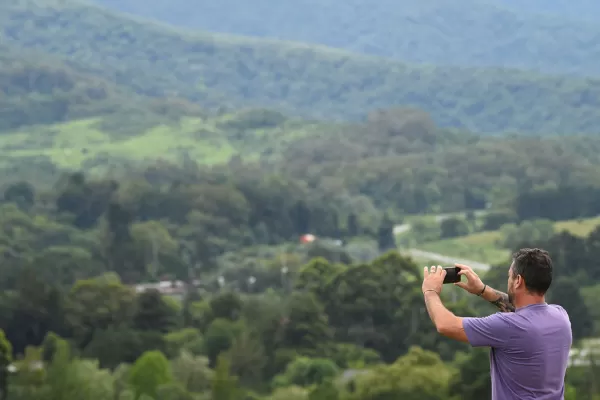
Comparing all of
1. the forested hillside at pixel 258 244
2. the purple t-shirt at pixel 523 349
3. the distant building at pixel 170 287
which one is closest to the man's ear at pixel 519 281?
the purple t-shirt at pixel 523 349

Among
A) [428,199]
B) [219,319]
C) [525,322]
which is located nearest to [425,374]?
[219,319]

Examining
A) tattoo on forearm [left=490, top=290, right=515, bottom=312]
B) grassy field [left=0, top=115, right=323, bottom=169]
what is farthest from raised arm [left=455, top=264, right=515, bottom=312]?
grassy field [left=0, top=115, right=323, bottom=169]

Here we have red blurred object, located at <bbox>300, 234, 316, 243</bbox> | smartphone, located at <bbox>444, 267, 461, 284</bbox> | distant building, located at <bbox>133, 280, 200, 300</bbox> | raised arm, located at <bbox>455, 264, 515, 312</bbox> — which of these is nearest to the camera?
smartphone, located at <bbox>444, 267, 461, 284</bbox>

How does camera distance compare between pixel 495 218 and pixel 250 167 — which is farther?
pixel 250 167

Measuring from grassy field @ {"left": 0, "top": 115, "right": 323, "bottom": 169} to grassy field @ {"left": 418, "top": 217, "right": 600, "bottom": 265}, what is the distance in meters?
51.1

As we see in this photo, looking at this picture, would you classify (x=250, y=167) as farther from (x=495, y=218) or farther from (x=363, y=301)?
(x=363, y=301)

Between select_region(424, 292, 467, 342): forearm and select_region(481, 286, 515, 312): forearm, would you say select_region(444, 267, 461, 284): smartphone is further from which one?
select_region(481, 286, 515, 312): forearm

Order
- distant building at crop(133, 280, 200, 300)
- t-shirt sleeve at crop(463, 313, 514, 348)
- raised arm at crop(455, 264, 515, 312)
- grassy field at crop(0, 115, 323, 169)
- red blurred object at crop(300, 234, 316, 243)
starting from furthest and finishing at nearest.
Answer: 1. grassy field at crop(0, 115, 323, 169)
2. red blurred object at crop(300, 234, 316, 243)
3. distant building at crop(133, 280, 200, 300)
4. raised arm at crop(455, 264, 515, 312)
5. t-shirt sleeve at crop(463, 313, 514, 348)

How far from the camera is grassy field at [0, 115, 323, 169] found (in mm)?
156875

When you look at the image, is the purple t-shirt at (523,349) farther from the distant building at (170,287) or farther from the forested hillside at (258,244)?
the distant building at (170,287)

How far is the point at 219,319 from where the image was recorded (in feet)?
207

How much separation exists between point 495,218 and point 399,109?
65100 millimetres

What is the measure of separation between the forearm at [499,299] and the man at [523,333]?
0.39 metres

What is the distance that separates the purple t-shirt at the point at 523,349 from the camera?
7441 millimetres
